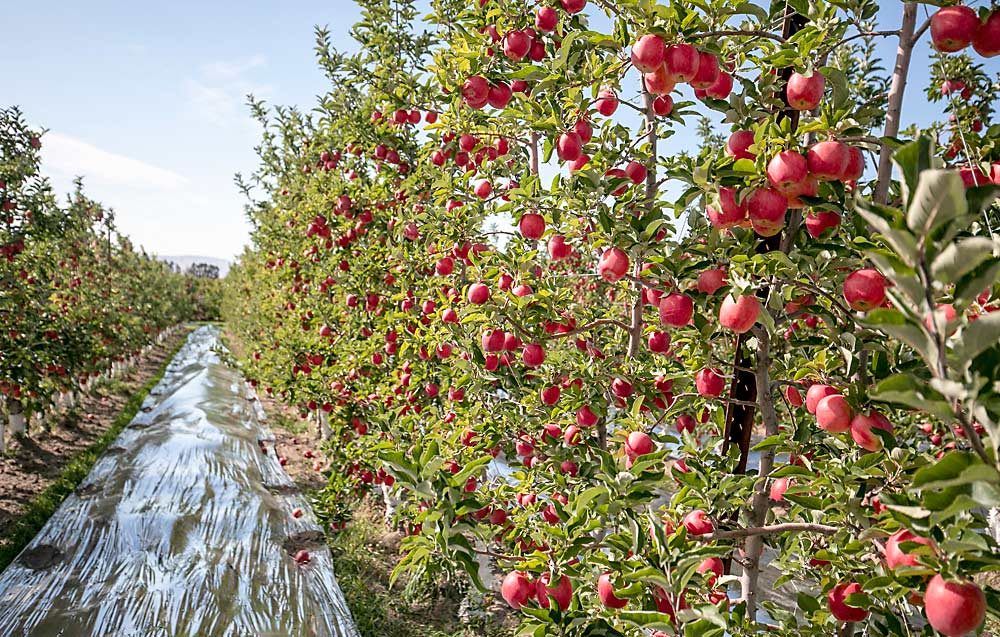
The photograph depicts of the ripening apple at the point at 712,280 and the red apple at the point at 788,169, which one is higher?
the red apple at the point at 788,169

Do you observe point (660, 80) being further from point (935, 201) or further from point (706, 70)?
point (935, 201)

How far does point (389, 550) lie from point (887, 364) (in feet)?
16.2

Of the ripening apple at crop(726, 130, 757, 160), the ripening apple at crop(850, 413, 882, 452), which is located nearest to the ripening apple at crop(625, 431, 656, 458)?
the ripening apple at crop(850, 413, 882, 452)

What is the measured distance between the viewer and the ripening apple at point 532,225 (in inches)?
91.2

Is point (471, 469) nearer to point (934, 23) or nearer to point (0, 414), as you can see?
point (934, 23)

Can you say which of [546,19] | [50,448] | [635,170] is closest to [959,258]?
[635,170]

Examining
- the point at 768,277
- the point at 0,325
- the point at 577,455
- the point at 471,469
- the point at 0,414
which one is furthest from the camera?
the point at 0,414

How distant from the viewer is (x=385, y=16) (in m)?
4.66

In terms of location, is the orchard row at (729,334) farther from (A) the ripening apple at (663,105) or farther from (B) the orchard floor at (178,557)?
(B) the orchard floor at (178,557)

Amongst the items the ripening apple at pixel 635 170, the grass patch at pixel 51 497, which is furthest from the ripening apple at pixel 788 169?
the grass patch at pixel 51 497

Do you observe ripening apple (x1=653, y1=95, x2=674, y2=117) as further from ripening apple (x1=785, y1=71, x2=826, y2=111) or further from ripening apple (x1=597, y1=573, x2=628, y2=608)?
ripening apple (x1=597, y1=573, x2=628, y2=608)

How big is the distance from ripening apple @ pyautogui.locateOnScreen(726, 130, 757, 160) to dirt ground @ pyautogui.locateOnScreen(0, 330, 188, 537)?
22.3 ft

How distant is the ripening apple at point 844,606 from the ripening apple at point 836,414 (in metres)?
0.43

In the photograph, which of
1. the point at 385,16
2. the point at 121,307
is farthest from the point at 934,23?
the point at 121,307
